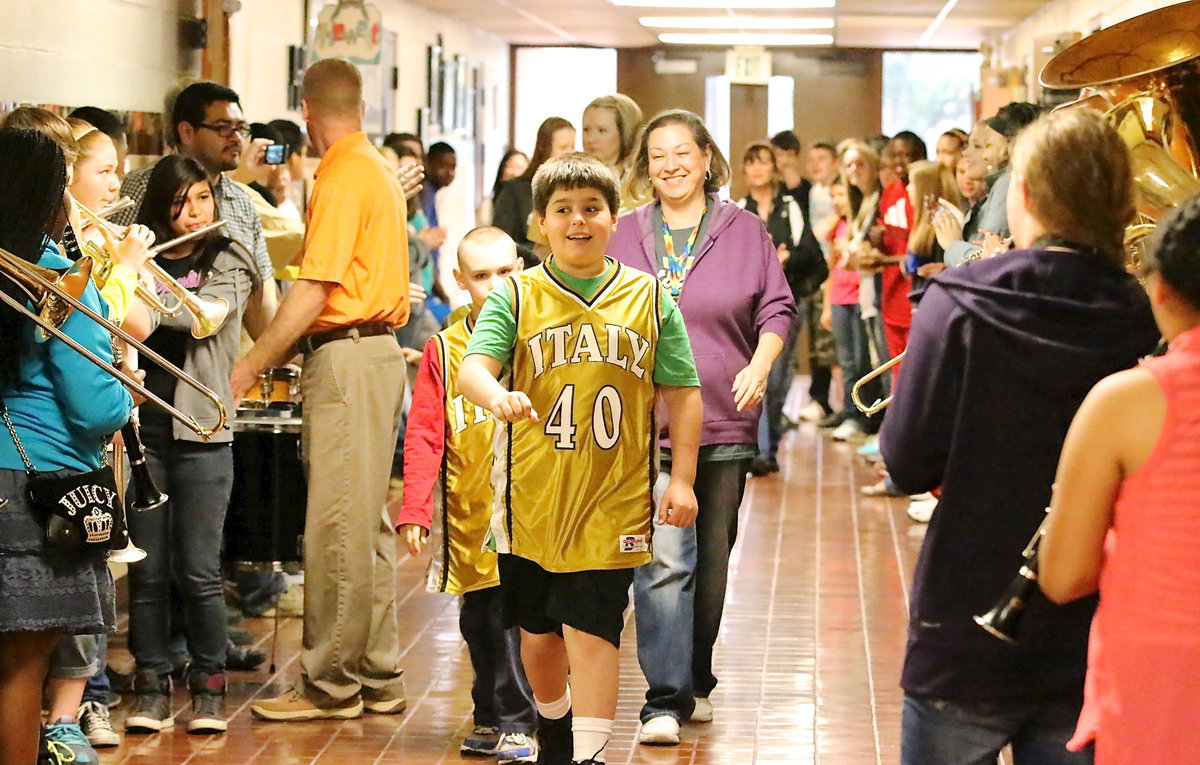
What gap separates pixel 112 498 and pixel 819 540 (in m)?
4.50

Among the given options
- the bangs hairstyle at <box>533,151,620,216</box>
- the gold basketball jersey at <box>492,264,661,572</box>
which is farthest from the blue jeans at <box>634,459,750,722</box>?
the bangs hairstyle at <box>533,151,620,216</box>

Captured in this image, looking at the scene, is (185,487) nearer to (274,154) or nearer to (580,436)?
(580,436)

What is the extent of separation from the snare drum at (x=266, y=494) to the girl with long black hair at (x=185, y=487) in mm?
467

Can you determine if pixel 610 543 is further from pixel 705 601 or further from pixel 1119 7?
pixel 1119 7

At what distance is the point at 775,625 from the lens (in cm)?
579

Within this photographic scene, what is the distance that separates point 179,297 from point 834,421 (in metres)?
7.46

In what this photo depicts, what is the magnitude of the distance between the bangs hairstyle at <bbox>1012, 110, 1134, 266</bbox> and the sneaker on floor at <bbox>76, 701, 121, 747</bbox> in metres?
2.95

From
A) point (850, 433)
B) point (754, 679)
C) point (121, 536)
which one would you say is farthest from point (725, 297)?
point (850, 433)

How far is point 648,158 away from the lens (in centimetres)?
454

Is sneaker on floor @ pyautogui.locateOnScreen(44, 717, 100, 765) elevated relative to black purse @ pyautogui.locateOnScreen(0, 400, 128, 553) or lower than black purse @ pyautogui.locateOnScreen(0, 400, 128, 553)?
lower

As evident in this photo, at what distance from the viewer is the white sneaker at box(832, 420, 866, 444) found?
10570 millimetres

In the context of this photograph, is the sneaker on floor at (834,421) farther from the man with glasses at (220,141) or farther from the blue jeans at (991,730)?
the blue jeans at (991,730)

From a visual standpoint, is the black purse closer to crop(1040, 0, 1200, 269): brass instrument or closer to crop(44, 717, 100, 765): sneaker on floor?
crop(44, 717, 100, 765): sneaker on floor

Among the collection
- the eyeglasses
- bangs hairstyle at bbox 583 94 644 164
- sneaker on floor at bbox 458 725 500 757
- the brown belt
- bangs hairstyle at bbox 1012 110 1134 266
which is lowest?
sneaker on floor at bbox 458 725 500 757
